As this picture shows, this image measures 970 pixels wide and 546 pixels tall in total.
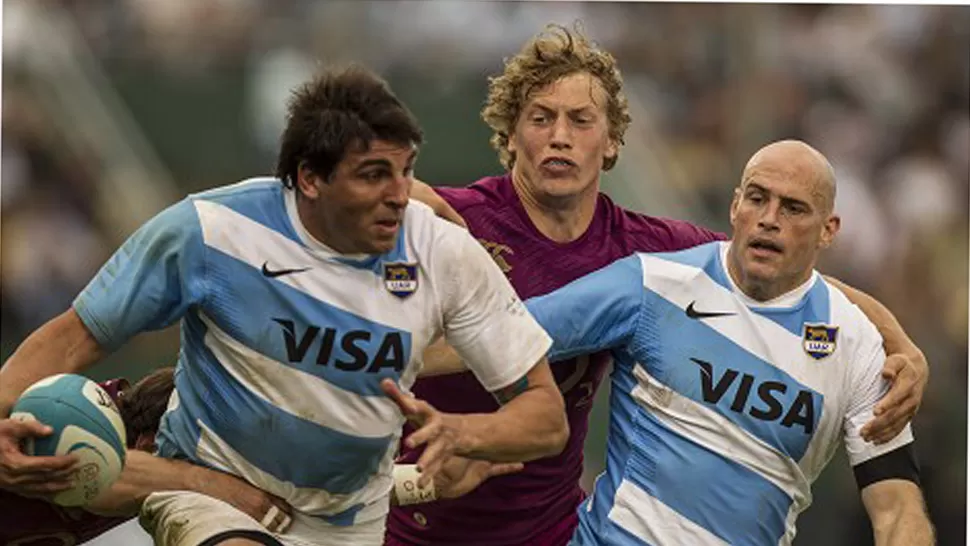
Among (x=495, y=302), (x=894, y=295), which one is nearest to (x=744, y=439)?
(x=495, y=302)

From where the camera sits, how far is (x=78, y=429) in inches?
246

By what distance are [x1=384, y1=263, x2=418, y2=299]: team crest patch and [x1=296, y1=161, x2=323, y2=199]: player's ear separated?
1.11ft

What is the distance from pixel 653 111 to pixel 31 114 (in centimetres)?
416

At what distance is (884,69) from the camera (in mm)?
14422

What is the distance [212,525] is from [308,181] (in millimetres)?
1137

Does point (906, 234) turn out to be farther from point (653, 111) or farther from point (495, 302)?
point (495, 302)

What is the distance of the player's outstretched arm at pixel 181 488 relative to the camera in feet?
21.6

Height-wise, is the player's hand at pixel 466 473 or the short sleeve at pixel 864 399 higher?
the short sleeve at pixel 864 399

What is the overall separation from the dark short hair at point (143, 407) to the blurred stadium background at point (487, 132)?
16.1 ft

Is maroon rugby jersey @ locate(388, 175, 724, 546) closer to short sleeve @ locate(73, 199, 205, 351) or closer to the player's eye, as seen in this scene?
the player's eye

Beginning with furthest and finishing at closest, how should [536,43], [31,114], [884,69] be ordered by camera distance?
[884,69] → [31,114] → [536,43]

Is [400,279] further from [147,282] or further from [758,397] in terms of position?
[758,397]

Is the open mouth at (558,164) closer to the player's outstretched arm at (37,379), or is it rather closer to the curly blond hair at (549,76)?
the curly blond hair at (549,76)

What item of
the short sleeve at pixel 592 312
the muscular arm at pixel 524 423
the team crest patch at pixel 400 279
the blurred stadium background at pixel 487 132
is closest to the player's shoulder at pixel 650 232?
the short sleeve at pixel 592 312
